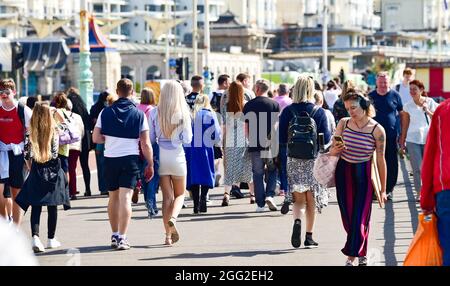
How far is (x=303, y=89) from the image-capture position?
13.4 meters

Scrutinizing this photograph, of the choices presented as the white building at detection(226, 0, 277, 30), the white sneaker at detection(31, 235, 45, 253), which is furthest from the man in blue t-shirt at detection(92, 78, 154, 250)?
the white building at detection(226, 0, 277, 30)

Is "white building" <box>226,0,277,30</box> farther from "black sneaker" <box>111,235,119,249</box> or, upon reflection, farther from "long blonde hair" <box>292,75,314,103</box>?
"black sneaker" <box>111,235,119,249</box>

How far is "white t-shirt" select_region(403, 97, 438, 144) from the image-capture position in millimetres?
17828

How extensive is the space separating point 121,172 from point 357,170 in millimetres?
2721

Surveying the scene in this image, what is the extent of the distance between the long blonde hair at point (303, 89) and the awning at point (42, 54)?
64932 mm

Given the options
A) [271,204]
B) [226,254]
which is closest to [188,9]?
[271,204]

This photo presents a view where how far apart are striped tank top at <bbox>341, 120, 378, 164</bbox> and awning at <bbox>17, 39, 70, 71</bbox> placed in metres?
67.0

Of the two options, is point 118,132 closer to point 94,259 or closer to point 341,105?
point 94,259

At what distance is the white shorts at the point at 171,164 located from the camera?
1370 centimetres

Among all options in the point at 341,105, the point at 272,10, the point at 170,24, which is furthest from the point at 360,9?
the point at 341,105

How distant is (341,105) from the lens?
63.2 feet

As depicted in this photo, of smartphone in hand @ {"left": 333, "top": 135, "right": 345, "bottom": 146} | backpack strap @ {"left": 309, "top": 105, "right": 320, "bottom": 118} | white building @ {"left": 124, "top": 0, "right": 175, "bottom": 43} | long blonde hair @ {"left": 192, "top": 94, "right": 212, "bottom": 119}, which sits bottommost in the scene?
white building @ {"left": 124, "top": 0, "right": 175, "bottom": 43}

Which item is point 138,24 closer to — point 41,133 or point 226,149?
point 226,149

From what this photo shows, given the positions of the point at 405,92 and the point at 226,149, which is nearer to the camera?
the point at 226,149
